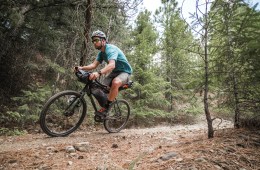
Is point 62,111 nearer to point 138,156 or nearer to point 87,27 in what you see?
point 87,27

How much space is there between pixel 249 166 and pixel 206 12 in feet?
8.72

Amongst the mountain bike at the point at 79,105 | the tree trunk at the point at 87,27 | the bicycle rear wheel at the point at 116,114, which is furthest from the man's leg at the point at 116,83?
the tree trunk at the point at 87,27

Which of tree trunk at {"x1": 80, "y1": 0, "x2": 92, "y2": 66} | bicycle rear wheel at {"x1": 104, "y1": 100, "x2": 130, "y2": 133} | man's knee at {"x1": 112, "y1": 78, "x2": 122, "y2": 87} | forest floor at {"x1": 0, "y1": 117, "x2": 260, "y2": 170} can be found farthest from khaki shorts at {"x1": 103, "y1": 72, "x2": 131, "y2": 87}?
tree trunk at {"x1": 80, "y1": 0, "x2": 92, "y2": 66}

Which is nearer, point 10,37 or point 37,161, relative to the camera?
point 37,161

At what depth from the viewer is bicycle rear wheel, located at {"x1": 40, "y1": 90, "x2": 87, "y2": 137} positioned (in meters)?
4.76

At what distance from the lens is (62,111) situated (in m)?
6.32

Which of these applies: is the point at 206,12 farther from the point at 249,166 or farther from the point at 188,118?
the point at 188,118

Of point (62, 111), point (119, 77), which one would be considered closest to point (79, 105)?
point (119, 77)

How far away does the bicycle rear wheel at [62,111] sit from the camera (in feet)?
15.6

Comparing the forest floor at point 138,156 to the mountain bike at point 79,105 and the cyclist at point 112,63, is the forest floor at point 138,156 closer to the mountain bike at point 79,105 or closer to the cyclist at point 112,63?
the mountain bike at point 79,105

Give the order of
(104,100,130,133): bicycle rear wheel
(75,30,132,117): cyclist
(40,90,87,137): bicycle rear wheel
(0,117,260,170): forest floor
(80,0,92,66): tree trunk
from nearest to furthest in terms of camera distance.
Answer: (0,117,260,170): forest floor → (40,90,87,137): bicycle rear wheel → (75,30,132,117): cyclist → (104,100,130,133): bicycle rear wheel → (80,0,92,66): tree trunk

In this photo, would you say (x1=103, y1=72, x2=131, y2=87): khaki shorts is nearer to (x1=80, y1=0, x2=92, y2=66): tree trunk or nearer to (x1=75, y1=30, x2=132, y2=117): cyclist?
(x1=75, y1=30, x2=132, y2=117): cyclist

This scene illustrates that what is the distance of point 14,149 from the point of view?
3861 millimetres

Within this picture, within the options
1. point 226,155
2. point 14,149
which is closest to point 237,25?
point 226,155
